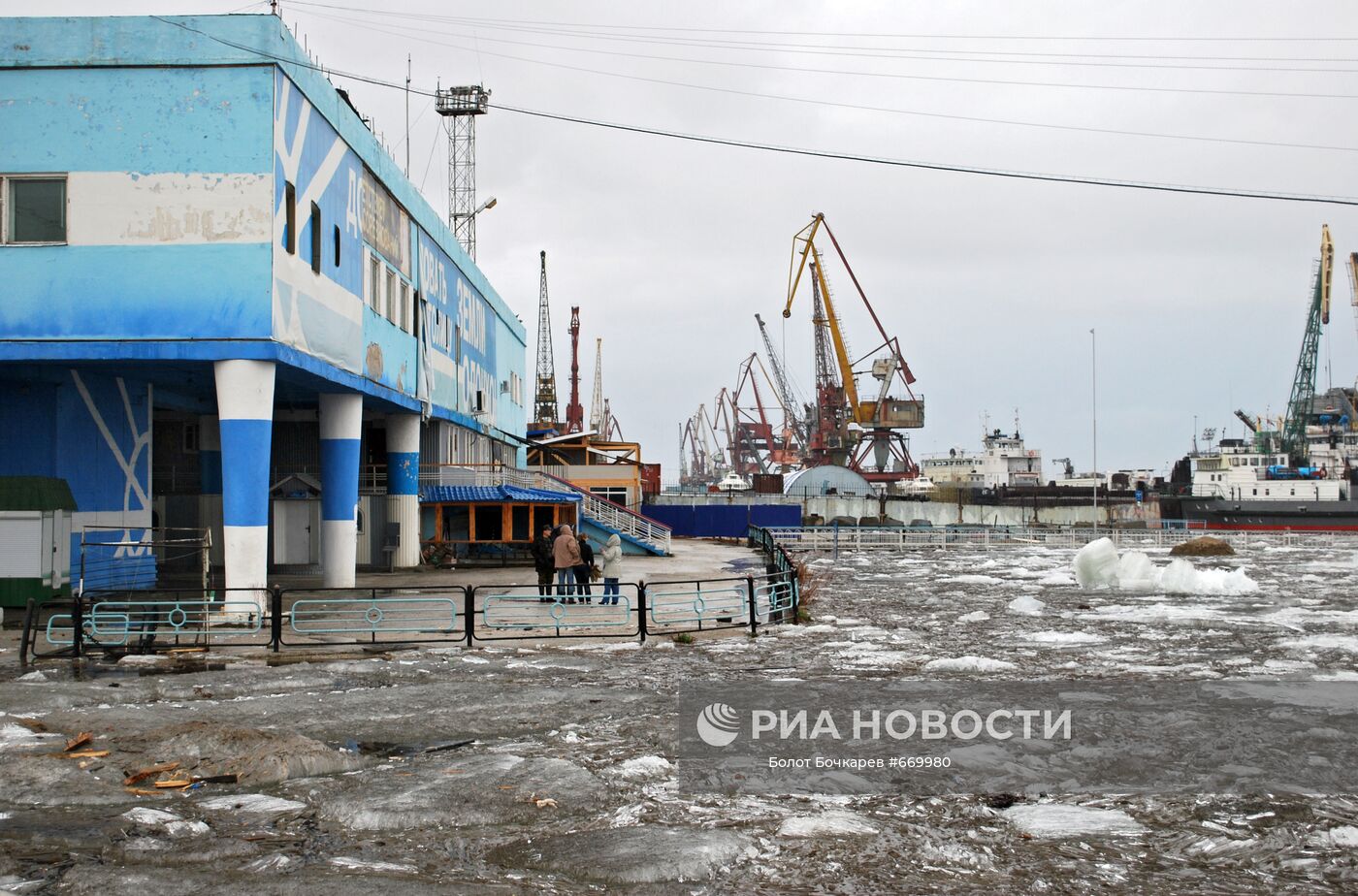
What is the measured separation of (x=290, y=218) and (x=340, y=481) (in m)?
7.02

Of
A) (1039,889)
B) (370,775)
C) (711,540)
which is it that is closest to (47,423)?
(370,775)

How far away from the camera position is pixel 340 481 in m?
25.5

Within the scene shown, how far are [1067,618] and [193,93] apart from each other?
62.0 ft

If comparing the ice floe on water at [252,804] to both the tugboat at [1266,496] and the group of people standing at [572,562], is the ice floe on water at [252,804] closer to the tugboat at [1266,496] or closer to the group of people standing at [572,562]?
the group of people standing at [572,562]

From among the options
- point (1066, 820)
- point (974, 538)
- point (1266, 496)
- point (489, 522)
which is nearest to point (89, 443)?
point (489, 522)

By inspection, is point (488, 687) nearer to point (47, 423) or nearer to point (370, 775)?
point (370, 775)

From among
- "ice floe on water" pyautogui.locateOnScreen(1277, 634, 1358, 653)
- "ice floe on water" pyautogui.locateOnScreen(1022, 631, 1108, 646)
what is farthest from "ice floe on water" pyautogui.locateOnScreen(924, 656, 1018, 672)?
"ice floe on water" pyautogui.locateOnScreen(1277, 634, 1358, 653)

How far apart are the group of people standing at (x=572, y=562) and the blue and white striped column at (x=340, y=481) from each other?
565 cm

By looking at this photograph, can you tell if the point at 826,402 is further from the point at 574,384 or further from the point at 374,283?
the point at 374,283

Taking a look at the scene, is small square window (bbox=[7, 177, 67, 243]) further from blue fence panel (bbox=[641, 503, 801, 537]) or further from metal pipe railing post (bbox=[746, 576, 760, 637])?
blue fence panel (bbox=[641, 503, 801, 537])

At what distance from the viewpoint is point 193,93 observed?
19.7m

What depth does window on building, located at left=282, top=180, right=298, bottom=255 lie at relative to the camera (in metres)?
20.3

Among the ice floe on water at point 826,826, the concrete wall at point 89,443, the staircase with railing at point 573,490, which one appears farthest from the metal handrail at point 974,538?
the ice floe on water at point 826,826

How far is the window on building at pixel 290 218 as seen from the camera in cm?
2034
